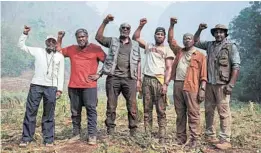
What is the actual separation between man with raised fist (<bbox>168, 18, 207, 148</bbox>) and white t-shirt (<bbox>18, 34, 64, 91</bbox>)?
177cm

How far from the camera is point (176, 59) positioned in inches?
204

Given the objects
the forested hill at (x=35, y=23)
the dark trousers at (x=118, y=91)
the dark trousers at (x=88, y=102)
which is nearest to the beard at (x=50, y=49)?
the dark trousers at (x=88, y=102)

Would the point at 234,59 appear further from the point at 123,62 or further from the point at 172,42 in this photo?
the point at 123,62

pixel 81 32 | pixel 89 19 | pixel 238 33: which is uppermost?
pixel 89 19

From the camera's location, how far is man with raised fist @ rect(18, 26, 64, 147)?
4941mm

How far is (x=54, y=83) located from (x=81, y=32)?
0.85 metres

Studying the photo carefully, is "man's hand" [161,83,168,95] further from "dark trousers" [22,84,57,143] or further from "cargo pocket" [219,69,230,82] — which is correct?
"dark trousers" [22,84,57,143]

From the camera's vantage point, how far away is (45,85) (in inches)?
194

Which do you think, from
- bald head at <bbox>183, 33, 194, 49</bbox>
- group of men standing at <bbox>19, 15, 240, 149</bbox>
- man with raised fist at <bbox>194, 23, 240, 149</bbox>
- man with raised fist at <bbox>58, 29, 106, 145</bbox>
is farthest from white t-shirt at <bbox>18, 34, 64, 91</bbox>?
man with raised fist at <bbox>194, 23, 240, 149</bbox>

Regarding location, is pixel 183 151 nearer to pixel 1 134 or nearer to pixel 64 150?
pixel 64 150

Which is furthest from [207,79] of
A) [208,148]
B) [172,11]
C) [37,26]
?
[172,11]

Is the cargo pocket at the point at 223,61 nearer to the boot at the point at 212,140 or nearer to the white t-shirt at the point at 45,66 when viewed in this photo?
the boot at the point at 212,140

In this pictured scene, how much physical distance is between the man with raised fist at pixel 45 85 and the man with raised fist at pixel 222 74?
2.27 m

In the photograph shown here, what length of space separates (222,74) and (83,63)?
207 cm
